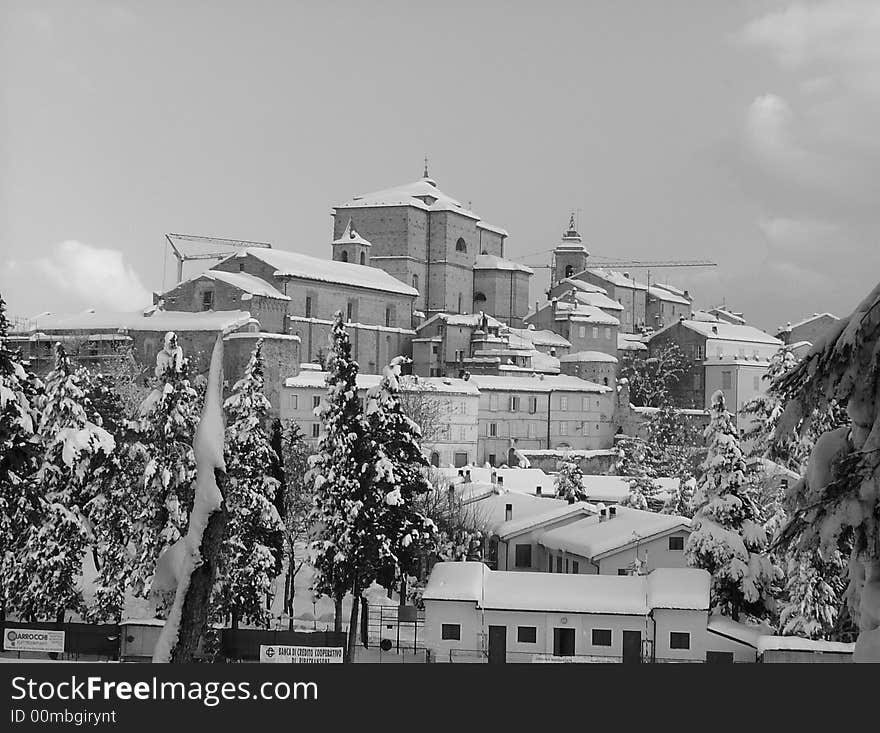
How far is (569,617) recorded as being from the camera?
66.8ft

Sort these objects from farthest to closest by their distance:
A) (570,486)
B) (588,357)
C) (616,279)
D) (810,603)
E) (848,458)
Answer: (616,279) < (588,357) < (570,486) < (810,603) < (848,458)

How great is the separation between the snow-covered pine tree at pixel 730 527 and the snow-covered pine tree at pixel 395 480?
5.09 metres

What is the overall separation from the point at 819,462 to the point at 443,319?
5501 cm

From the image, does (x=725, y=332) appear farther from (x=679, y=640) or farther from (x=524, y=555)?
(x=679, y=640)

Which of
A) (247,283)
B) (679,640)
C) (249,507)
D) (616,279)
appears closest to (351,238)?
(247,283)

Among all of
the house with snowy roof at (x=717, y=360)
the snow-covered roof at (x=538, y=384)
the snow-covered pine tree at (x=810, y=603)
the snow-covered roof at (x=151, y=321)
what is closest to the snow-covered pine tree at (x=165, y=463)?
the snow-covered pine tree at (x=810, y=603)

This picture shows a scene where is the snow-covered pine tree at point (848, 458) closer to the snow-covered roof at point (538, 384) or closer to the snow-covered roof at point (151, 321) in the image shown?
the snow-covered roof at point (151, 321)

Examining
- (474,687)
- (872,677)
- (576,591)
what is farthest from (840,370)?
(576,591)

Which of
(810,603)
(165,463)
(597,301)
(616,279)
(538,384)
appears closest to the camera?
(810,603)

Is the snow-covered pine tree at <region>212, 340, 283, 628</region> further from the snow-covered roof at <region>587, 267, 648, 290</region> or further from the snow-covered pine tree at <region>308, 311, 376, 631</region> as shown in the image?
the snow-covered roof at <region>587, 267, 648, 290</region>

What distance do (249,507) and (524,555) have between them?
→ 9509mm

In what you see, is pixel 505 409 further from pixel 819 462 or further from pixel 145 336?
A: pixel 819 462

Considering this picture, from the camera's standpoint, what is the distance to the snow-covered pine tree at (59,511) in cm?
1989

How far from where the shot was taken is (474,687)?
5848 mm
